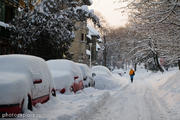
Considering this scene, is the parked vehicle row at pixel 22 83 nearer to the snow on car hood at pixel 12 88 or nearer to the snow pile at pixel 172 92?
the snow on car hood at pixel 12 88

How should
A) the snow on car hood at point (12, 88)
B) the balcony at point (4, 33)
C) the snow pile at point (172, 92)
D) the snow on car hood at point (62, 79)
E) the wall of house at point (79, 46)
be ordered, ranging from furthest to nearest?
the wall of house at point (79, 46), the balcony at point (4, 33), the snow pile at point (172, 92), the snow on car hood at point (62, 79), the snow on car hood at point (12, 88)

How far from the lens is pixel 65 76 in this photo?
9211 millimetres

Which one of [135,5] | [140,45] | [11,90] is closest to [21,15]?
[135,5]

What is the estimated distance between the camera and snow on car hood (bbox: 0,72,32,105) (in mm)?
4484

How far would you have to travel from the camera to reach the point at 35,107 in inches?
234

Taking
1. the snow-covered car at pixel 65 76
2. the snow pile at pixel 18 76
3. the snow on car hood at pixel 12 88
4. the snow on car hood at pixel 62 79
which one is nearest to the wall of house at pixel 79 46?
the snow-covered car at pixel 65 76

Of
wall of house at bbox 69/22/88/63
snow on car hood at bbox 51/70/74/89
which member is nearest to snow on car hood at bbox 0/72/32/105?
snow on car hood at bbox 51/70/74/89

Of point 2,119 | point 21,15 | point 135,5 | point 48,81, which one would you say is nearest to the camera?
point 2,119

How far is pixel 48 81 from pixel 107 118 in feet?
7.25

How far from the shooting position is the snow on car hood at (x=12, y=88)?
14.7 feet

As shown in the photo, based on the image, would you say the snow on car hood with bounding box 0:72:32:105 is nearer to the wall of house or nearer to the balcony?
the balcony

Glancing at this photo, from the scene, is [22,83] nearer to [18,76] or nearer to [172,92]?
[18,76]

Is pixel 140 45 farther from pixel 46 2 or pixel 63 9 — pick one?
pixel 46 2

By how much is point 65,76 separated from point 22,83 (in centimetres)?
430
